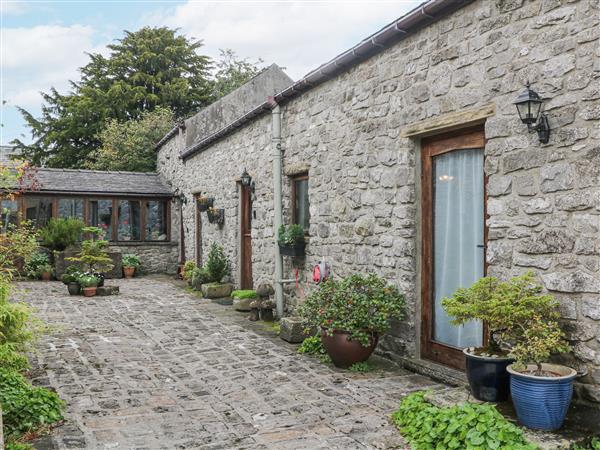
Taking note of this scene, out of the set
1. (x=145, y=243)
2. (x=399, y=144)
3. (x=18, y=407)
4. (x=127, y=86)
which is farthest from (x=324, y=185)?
(x=127, y=86)

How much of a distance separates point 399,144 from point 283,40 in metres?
28.2

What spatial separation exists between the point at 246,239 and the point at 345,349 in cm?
553

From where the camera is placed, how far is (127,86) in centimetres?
2327

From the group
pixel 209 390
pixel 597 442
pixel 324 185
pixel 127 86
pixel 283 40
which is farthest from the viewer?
pixel 283 40

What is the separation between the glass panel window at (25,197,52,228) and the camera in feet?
50.1

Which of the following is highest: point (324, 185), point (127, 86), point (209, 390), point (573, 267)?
point (127, 86)

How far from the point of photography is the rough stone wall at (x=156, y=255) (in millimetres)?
16203

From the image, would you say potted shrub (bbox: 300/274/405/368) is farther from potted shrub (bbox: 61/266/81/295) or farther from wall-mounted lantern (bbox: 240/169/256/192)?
potted shrub (bbox: 61/266/81/295)

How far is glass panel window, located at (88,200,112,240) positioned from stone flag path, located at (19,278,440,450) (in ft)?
27.9

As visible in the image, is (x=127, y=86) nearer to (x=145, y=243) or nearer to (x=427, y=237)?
(x=145, y=243)

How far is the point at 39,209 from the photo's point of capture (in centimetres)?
1538

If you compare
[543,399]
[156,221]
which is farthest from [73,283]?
[543,399]

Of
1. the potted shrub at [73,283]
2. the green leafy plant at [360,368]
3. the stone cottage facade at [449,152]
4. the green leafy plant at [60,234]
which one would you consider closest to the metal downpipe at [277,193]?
the stone cottage facade at [449,152]

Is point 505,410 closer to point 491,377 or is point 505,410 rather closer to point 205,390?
point 491,377
